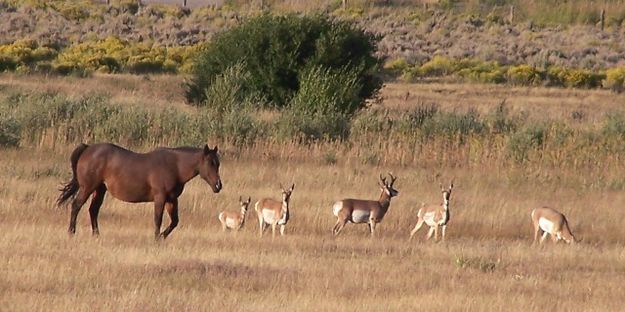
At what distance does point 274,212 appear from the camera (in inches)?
685

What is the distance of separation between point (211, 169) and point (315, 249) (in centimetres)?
172

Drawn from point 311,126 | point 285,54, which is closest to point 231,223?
point 311,126

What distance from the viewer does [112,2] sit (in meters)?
91.3

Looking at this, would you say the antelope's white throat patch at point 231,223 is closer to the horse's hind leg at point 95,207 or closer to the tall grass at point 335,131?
the horse's hind leg at point 95,207

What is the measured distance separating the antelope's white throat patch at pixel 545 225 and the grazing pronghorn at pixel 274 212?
3.74 metres

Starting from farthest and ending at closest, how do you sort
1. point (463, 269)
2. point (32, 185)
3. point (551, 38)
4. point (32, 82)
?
point (551, 38) → point (32, 82) → point (32, 185) → point (463, 269)

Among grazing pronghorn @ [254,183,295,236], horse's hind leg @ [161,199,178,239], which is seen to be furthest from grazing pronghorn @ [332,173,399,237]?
horse's hind leg @ [161,199,178,239]

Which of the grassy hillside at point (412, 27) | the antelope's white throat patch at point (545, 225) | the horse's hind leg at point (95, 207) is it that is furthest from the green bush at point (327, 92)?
the grassy hillside at point (412, 27)

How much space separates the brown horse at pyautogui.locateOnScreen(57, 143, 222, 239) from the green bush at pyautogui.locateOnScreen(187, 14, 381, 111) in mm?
21530

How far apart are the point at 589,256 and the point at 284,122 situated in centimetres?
1319

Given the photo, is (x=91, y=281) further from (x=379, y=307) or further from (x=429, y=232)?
(x=429, y=232)

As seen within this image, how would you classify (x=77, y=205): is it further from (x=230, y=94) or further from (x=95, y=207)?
(x=230, y=94)

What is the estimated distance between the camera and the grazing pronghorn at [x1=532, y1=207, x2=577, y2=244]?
17.9 metres

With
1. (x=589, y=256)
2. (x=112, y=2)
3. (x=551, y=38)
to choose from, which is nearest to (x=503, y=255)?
(x=589, y=256)
